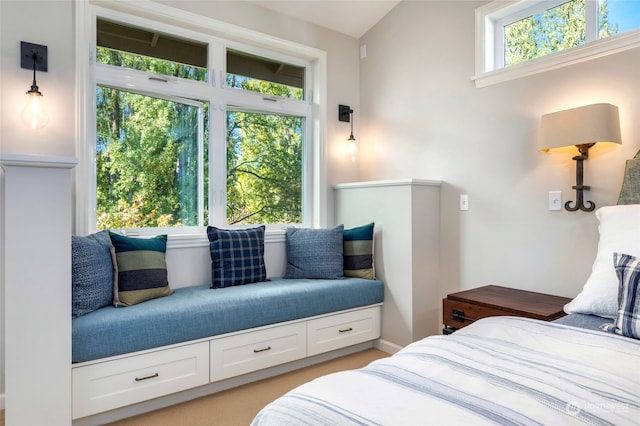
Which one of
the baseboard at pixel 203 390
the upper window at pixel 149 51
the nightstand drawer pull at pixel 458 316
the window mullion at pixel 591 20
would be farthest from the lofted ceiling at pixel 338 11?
the baseboard at pixel 203 390

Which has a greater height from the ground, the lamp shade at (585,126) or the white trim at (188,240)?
the lamp shade at (585,126)

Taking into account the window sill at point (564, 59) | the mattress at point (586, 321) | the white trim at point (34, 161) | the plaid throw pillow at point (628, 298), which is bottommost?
the mattress at point (586, 321)

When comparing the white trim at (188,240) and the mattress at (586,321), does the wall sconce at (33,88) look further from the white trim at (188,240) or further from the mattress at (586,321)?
the mattress at (586,321)

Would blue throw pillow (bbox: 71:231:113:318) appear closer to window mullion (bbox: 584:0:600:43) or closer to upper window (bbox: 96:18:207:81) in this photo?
upper window (bbox: 96:18:207:81)

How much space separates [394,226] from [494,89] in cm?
123

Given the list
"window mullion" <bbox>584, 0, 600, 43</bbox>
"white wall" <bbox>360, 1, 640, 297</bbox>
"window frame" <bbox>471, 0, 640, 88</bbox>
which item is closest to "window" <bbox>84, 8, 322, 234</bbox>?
"white wall" <bbox>360, 1, 640, 297</bbox>

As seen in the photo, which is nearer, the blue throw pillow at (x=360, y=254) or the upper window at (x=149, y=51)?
the upper window at (x=149, y=51)

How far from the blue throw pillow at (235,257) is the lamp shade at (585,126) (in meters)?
2.11

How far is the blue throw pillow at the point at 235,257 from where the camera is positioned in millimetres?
2793

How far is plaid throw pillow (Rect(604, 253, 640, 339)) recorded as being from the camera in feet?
4.51

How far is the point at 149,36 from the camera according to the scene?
9.28 ft

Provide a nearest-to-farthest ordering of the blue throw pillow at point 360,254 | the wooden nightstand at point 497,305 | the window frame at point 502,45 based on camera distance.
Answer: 1. the wooden nightstand at point 497,305
2. the window frame at point 502,45
3. the blue throw pillow at point 360,254

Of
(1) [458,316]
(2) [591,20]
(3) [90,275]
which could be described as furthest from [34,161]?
(2) [591,20]

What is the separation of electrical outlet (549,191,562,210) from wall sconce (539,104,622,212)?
0.05 m
